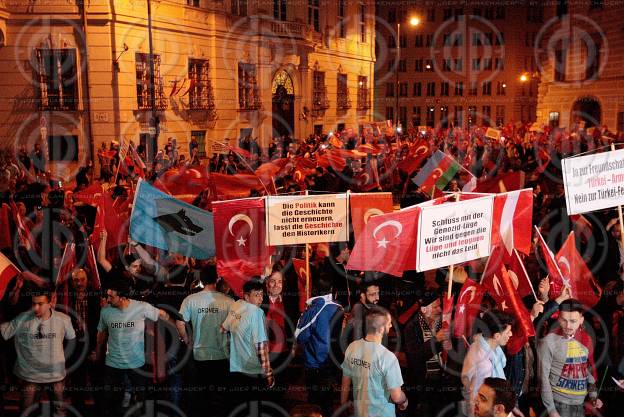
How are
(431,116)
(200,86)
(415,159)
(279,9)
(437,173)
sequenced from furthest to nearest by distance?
(431,116)
(279,9)
(200,86)
(415,159)
(437,173)

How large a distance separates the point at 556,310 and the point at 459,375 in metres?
1.28

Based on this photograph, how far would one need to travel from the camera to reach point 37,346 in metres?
6.34

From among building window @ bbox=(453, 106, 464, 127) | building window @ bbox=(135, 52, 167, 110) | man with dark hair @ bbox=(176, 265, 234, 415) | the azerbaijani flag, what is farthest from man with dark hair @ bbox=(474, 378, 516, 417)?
building window @ bbox=(453, 106, 464, 127)

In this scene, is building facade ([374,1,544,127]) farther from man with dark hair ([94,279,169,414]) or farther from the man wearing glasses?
the man wearing glasses

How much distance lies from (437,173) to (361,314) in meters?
6.26

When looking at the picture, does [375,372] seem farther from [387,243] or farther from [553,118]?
[553,118]

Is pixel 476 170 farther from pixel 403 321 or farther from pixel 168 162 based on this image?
pixel 403 321

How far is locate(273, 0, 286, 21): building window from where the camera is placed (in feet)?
110

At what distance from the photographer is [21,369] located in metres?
Answer: 6.38

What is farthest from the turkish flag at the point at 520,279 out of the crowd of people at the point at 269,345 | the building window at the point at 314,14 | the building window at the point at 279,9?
the building window at the point at 314,14

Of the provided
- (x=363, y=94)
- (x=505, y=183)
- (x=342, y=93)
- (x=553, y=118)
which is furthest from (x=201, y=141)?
(x=553, y=118)

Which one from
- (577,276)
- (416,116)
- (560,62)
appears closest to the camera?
(577,276)

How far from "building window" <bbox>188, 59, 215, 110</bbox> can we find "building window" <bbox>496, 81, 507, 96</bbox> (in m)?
52.6

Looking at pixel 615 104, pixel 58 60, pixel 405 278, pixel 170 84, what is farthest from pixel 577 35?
pixel 405 278
